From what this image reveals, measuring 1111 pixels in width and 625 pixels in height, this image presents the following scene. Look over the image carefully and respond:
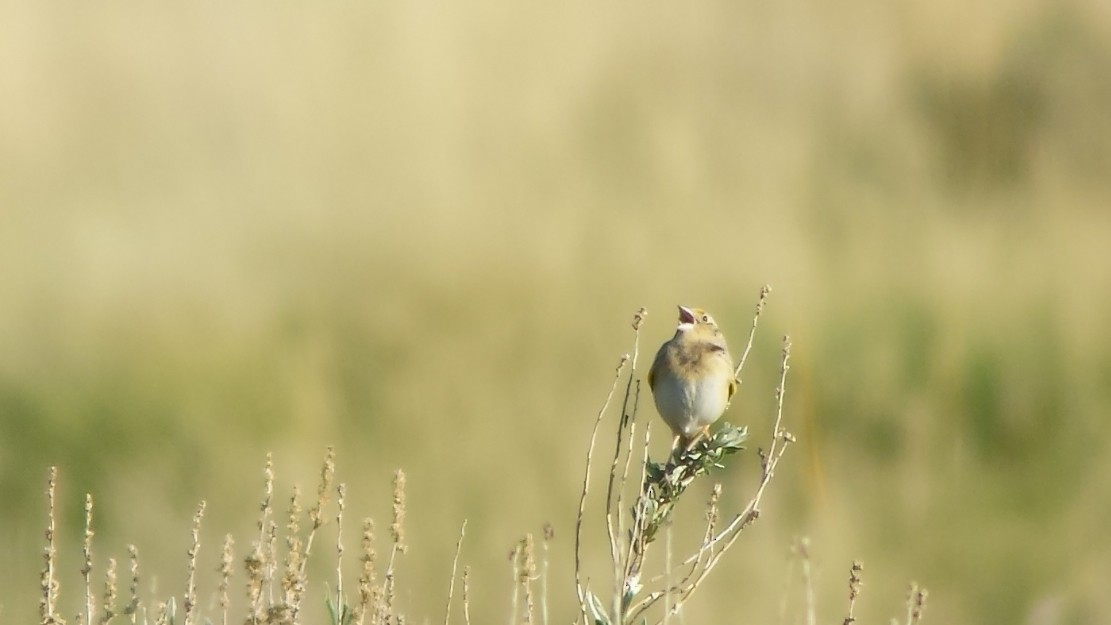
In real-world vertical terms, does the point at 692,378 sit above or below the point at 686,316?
below

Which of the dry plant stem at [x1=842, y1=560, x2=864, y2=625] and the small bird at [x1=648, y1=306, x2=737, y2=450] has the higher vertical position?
the small bird at [x1=648, y1=306, x2=737, y2=450]

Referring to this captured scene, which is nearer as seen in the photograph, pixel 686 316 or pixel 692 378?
pixel 692 378

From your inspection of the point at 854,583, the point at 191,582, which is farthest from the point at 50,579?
the point at 854,583

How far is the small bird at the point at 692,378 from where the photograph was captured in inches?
212

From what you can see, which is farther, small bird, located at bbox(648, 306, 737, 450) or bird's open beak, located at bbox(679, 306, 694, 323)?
bird's open beak, located at bbox(679, 306, 694, 323)

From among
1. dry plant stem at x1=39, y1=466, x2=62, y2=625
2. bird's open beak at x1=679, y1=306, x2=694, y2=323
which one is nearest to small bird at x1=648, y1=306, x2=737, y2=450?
bird's open beak at x1=679, y1=306, x2=694, y2=323

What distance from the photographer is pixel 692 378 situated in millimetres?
5535

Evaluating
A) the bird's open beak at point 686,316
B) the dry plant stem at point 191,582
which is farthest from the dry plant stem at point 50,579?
the bird's open beak at point 686,316

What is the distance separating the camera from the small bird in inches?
212

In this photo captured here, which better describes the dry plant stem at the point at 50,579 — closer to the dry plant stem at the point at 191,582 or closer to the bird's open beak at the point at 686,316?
the dry plant stem at the point at 191,582

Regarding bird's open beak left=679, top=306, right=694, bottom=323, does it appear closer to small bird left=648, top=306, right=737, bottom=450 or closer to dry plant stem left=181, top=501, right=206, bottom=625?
small bird left=648, top=306, right=737, bottom=450

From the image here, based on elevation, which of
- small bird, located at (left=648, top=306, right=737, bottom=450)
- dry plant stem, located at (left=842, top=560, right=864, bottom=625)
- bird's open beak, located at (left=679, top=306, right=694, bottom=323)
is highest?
bird's open beak, located at (left=679, top=306, right=694, bottom=323)

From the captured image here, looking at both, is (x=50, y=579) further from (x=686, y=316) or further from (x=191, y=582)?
(x=686, y=316)

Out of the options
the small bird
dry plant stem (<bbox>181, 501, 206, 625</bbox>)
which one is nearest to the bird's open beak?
the small bird
